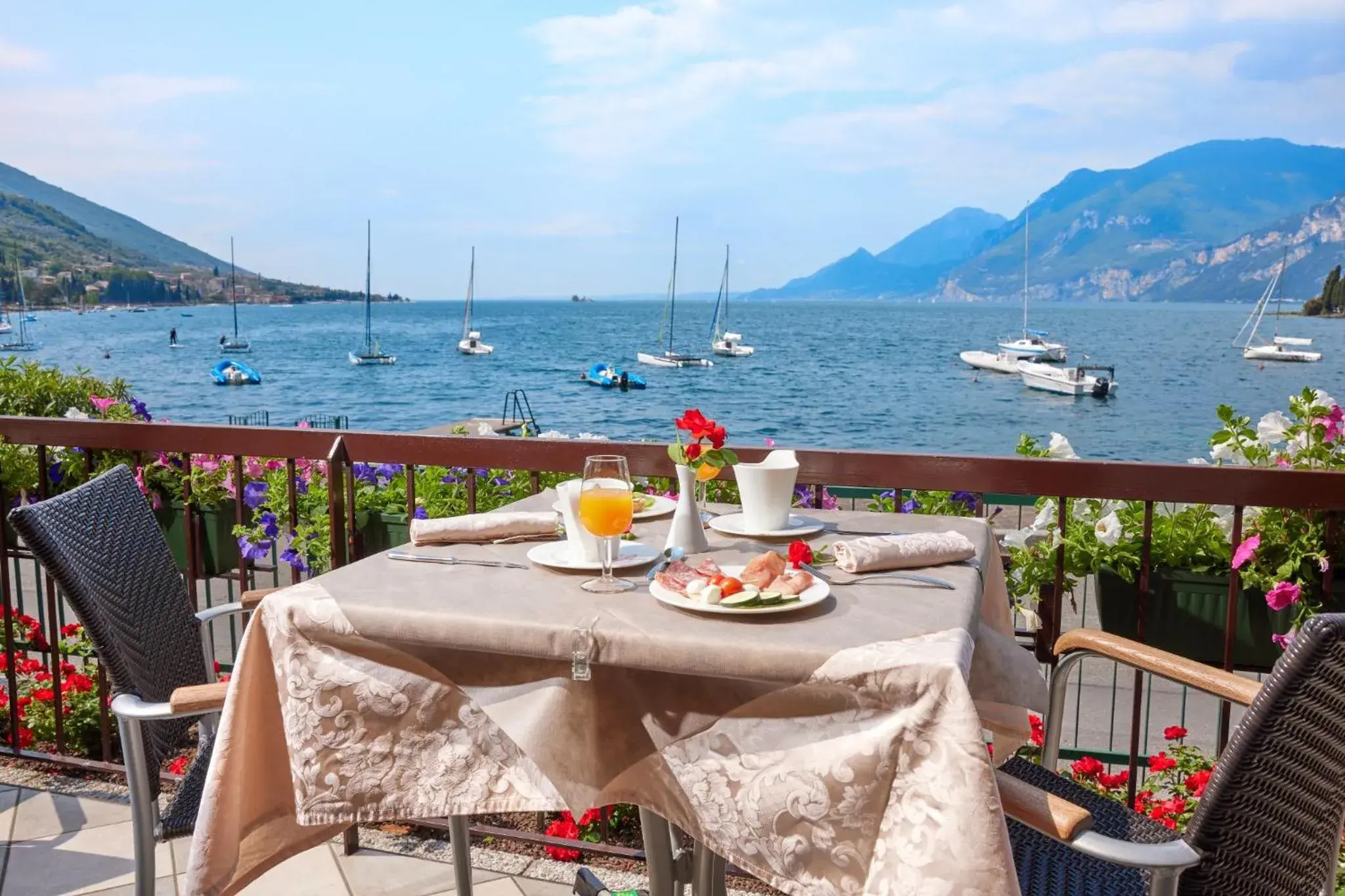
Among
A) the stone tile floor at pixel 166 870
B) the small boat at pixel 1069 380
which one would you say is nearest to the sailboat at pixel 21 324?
the small boat at pixel 1069 380

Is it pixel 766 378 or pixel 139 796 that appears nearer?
pixel 139 796

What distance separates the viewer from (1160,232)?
117m

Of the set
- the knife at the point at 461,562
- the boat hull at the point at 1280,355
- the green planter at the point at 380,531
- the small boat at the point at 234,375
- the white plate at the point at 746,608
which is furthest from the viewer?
the boat hull at the point at 1280,355

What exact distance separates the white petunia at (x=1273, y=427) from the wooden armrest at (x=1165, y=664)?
1.13m

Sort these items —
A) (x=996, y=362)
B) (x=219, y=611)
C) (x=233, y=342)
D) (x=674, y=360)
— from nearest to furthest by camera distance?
(x=219, y=611), (x=996, y=362), (x=674, y=360), (x=233, y=342)

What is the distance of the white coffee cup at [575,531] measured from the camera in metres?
1.52

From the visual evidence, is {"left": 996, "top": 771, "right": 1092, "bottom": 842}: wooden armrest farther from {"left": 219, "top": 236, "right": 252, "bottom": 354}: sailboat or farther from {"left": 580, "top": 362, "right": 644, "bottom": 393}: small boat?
{"left": 219, "top": 236, "right": 252, "bottom": 354}: sailboat

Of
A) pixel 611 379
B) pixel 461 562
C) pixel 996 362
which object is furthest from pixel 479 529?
pixel 996 362

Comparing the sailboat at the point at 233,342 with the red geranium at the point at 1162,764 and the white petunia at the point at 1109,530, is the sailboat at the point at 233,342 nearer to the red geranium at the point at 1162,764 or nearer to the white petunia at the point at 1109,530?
the white petunia at the point at 1109,530

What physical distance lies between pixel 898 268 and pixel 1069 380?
10471 centimetres

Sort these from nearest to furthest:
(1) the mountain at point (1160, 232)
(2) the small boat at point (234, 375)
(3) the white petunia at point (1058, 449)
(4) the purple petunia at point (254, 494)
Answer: (3) the white petunia at point (1058, 449), (4) the purple petunia at point (254, 494), (2) the small boat at point (234, 375), (1) the mountain at point (1160, 232)

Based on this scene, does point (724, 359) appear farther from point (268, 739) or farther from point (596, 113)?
point (268, 739)

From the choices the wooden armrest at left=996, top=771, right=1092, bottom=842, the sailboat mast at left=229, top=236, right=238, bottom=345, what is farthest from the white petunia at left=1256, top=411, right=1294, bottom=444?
the sailboat mast at left=229, top=236, right=238, bottom=345

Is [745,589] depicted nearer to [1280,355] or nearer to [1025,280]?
[1025,280]
